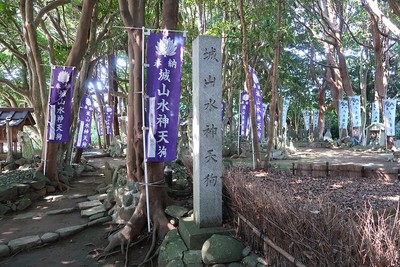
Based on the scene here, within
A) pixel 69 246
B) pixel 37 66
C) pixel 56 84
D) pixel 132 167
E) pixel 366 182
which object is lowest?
pixel 69 246

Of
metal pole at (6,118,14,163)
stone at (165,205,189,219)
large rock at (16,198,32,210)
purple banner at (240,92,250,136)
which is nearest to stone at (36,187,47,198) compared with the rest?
large rock at (16,198,32,210)

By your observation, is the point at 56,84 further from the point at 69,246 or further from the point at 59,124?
the point at 69,246

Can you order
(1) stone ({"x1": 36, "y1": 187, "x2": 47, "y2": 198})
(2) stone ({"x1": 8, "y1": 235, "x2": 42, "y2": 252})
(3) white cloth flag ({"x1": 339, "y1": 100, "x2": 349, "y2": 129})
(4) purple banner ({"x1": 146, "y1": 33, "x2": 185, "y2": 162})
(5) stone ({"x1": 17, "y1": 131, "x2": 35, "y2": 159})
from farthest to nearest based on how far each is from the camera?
(3) white cloth flag ({"x1": 339, "y1": 100, "x2": 349, "y2": 129}) < (5) stone ({"x1": 17, "y1": 131, "x2": 35, "y2": 159}) < (1) stone ({"x1": 36, "y1": 187, "x2": 47, "y2": 198}) < (2) stone ({"x1": 8, "y1": 235, "x2": 42, "y2": 252}) < (4) purple banner ({"x1": 146, "y1": 33, "x2": 185, "y2": 162})

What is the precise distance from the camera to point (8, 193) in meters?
7.12

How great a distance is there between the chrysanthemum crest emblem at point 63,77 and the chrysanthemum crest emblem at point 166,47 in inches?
177

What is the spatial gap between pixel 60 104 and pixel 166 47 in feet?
15.7

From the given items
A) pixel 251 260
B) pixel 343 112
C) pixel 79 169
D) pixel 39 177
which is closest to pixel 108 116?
pixel 79 169

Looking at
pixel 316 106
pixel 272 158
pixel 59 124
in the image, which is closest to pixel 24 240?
pixel 59 124

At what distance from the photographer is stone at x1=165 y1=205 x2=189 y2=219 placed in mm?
4831

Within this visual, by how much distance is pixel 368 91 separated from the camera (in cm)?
2666

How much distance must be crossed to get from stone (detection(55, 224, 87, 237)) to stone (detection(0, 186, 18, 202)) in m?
2.11

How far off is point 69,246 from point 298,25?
1607 centimetres

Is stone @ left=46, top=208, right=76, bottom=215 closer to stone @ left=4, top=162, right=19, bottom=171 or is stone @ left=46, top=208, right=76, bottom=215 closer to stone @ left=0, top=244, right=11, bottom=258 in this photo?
stone @ left=0, top=244, right=11, bottom=258

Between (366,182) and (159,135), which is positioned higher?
(159,135)
